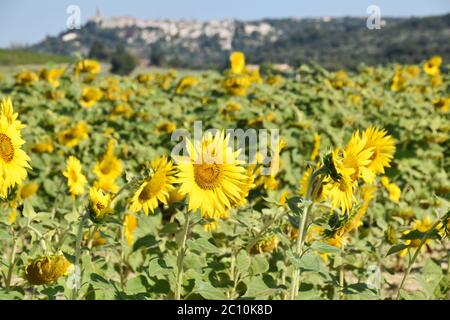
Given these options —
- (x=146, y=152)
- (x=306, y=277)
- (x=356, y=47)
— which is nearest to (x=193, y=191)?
(x=306, y=277)

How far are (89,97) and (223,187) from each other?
397 cm

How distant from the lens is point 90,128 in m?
4.91

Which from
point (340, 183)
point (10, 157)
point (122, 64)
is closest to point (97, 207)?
point (10, 157)

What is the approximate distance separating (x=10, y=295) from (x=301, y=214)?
850 mm

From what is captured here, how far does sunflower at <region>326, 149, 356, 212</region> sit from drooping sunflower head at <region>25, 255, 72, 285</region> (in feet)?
2.67

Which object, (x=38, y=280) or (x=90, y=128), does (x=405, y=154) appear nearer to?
(x=90, y=128)

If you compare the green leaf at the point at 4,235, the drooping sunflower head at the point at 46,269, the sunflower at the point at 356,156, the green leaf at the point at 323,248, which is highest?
the sunflower at the point at 356,156

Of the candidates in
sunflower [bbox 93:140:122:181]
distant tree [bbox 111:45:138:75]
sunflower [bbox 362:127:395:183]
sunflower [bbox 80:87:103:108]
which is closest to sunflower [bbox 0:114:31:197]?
sunflower [bbox 362:127:395:183]

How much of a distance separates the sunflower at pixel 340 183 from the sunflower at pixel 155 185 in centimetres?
49

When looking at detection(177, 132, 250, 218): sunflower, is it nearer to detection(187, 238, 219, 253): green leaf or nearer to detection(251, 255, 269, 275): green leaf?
detection(187, 238, 219, 253): green leaf

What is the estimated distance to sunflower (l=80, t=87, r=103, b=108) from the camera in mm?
5518

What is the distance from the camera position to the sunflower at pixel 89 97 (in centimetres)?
552

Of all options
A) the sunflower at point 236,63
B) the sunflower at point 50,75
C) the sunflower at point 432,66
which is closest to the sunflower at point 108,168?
Answer: the sunflower at point 236,63

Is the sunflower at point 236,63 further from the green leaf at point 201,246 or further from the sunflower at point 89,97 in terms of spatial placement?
the green leaf at point 201,246
